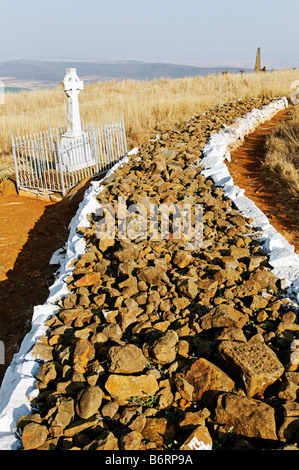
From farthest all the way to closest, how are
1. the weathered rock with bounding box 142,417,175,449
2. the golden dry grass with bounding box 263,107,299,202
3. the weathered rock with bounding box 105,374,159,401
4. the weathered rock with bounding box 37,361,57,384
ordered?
1. the golden dry grass with bounding box 263,107,299,202
2. the weathered rock with bounding box 37,361,57,384
3. the weathered rock with bounding box 105,374,159,401
4. the weathered rock with bounding box 142,417,175,449

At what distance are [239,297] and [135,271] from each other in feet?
3.03

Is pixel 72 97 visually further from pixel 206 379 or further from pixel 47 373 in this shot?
pixel 206 379

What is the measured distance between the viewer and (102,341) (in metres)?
2.50

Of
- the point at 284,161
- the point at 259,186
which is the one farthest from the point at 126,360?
the point at 284,161

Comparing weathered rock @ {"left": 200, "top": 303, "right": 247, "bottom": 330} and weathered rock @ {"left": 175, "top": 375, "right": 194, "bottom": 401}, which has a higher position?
weathered rock @ {"left": 200, "top": 303, "right": 247, "bottom": 330}

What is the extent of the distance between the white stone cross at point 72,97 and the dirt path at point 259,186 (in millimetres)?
3705

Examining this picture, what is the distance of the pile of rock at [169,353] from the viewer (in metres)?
1.88

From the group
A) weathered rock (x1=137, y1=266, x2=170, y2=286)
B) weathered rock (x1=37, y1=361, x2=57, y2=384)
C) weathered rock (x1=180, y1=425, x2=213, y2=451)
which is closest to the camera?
weathered rock (x1=180, y1=425, x2=213, y2=451)

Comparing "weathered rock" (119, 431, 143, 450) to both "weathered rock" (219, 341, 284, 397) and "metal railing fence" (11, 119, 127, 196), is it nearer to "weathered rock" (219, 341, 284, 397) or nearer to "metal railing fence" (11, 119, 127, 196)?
"weathered rock" (219, 341, 284, 397)

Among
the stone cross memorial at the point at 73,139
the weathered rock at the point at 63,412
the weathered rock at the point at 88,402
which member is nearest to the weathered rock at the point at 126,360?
the weathered rock at the point at 88,402

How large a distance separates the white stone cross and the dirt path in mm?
3705

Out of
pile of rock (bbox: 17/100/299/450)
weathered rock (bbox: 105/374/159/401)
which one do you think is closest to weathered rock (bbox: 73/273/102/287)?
pile of rock (bbox: 17/100/299/450)

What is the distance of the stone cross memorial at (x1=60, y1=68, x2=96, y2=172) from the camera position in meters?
8.41

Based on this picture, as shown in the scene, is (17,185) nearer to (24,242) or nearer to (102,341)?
(24,242)
